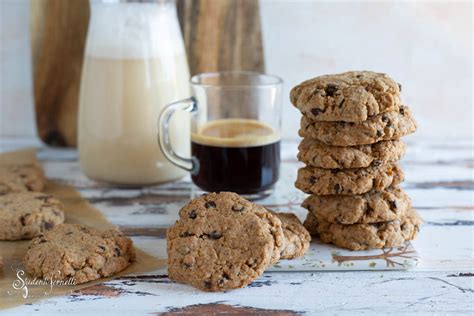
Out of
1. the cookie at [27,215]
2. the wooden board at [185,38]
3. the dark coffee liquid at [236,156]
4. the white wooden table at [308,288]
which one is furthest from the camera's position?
the wooden board at [185,38]

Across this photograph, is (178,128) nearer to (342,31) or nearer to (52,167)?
(52,167)

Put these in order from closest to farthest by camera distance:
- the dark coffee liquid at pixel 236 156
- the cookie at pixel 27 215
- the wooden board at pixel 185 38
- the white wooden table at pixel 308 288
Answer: the white wooden table at pixel 308 288
the cookie at pixel 27 215
the dark coffee liquid at pixel 236 156
the wooden board at pixel 185 38

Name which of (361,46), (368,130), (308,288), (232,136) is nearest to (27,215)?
(232,136)

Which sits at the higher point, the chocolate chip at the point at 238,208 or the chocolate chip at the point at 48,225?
the chocolate chip at the point at 238,208

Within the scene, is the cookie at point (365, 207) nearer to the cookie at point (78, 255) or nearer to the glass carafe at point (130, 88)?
the cookie at point (78, 255)

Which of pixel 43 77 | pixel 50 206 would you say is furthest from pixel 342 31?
pixel 50 206

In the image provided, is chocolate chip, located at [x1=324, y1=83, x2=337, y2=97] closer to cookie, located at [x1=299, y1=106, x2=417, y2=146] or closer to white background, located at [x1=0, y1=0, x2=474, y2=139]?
cookie, located at [x1=299, y1=106, x2=417, y2=146]

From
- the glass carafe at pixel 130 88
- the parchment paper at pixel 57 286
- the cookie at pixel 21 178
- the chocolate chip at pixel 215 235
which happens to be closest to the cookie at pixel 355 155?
the chocolate chip at pixel 215 235
